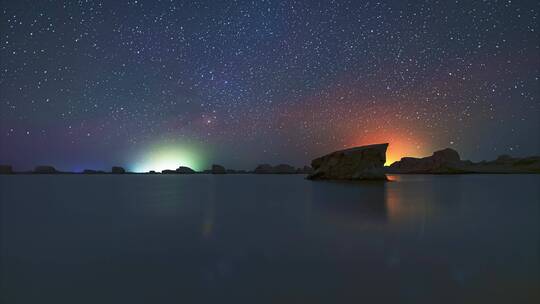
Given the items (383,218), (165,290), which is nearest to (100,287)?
(165,290)

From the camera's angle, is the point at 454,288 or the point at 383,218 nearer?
the point at 454,288

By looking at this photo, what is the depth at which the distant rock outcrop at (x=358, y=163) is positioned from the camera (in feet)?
115

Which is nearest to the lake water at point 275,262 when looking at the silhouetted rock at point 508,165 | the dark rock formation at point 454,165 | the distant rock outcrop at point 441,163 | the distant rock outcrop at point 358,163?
the distant rock outcrop at point 358,163

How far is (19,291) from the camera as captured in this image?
379 centimetres

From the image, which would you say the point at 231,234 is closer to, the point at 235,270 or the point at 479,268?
the point at 235,270

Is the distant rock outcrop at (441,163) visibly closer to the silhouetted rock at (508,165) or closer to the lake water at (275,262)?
the silhouetted rock at (508,165)

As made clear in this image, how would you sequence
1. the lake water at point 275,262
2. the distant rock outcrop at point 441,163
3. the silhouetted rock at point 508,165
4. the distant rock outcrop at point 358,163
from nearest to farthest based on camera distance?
1. the lake water at point 275,262
2. the distant rock outcrop at point 358,163
3. the distant rock outcrop at point 441,163
4. the silhouetted rock at point 508,165

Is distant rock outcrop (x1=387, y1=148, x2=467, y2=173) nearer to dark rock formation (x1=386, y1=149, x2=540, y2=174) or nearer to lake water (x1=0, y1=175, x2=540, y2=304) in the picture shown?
dark rock formation (x1=386, y1=149, x2=540, y2=174)

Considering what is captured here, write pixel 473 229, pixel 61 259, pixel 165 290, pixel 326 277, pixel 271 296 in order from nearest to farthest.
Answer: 1. pixel 271 296
2. pixel 165 290
3. pixel 326 277
4. pixel 61 259
5. pixel 473 229

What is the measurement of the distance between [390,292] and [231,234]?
14.7 feet

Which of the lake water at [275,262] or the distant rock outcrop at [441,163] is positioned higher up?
the distant rock outcrop at [441,163]

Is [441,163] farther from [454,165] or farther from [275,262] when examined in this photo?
[275,262]

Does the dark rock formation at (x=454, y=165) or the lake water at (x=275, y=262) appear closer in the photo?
the lake water at (x=275, y=262)

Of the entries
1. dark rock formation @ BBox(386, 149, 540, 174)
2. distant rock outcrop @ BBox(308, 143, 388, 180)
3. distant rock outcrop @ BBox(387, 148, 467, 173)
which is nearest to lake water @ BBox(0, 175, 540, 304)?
distant rock outcrop @ BBox(308, 143, 388, 180)
